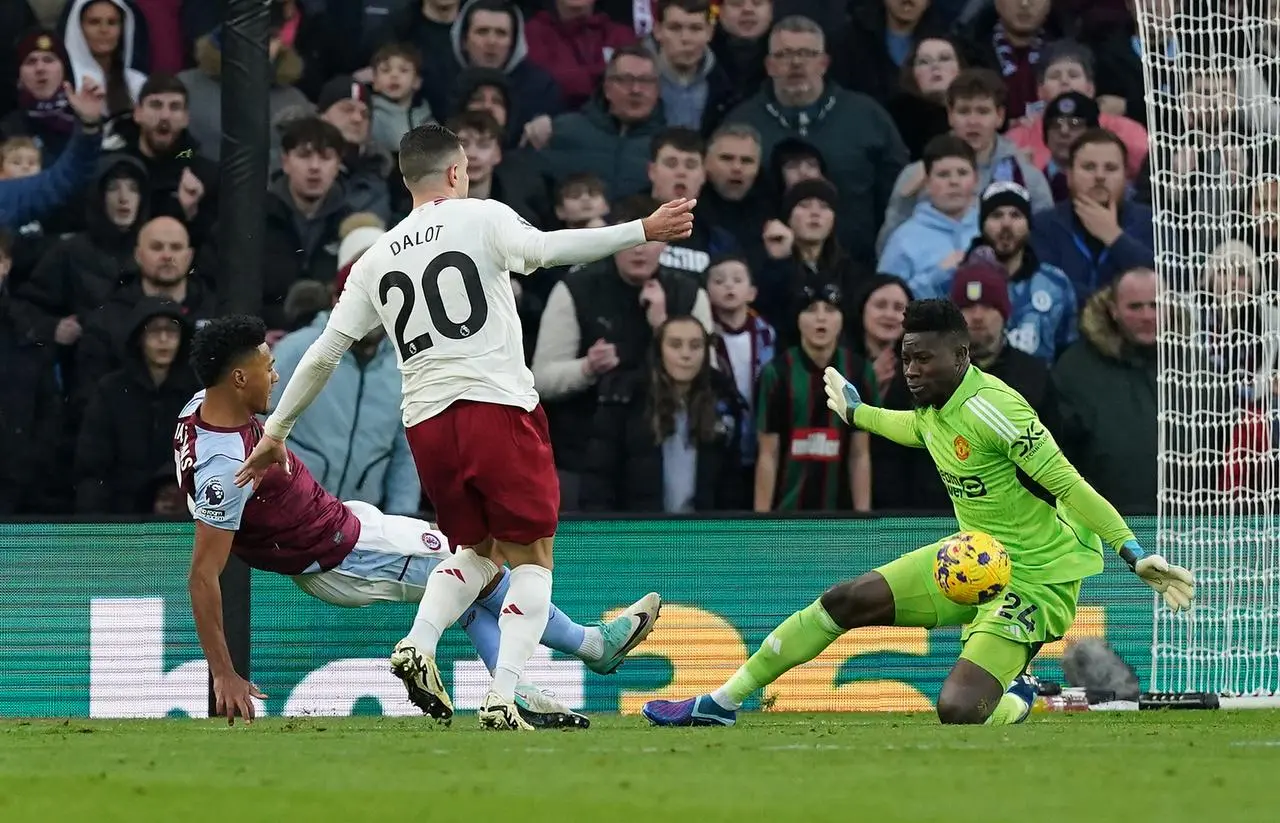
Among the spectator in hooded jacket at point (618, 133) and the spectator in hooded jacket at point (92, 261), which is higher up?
the spectator in hooded jacket at point (618, 133)

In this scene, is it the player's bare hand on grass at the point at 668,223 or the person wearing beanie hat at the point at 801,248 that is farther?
the person wearing beanie hat at the point at 801,248

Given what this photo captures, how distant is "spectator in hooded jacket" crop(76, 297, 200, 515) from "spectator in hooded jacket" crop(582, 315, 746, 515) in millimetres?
2407

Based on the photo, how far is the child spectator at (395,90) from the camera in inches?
503

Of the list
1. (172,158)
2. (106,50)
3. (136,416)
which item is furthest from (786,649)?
(106,50)

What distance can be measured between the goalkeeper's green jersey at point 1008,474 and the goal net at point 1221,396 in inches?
72.5

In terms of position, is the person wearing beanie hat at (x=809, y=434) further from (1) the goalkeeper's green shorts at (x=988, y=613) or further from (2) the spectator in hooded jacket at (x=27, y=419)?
(2) the spectator in hooded jacket at (x=27, y=419)

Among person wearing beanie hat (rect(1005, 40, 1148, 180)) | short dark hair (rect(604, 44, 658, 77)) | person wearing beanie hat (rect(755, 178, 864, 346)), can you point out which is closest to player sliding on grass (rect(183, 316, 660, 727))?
person wearing beanie hat (rect(755, 178, 864, 346))

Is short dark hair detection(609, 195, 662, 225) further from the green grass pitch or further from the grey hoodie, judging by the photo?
the green grass pitch

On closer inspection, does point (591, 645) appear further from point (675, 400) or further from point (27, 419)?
point (27, 419)

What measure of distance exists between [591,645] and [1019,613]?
1905 millimetres

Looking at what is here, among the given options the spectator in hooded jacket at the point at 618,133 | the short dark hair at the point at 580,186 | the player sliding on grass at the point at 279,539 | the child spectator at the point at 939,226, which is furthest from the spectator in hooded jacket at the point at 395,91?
the player sliding on grass at the point at 279,539

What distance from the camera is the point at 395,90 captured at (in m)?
12.8

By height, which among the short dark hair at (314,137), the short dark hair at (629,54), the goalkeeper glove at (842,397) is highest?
the short dark hair at (629,54)

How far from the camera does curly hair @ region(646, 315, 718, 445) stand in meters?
11.7
